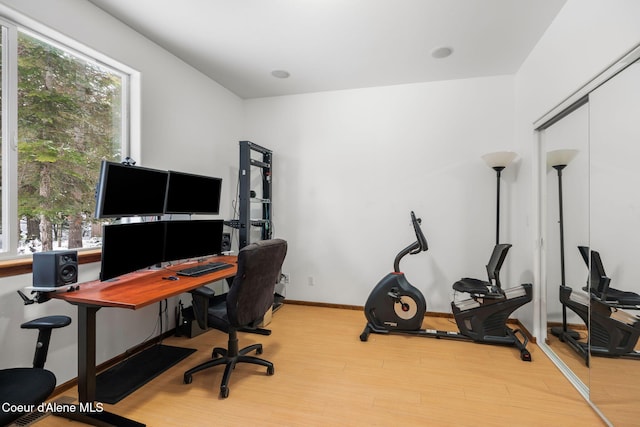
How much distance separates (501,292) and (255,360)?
90.9 inches

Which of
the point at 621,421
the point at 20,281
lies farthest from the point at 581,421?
the point at 20,281

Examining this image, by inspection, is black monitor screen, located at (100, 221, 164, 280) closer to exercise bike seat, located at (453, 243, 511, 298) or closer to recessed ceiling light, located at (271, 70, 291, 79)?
recessed ceiling light, located at (271, 70, 291, 79)

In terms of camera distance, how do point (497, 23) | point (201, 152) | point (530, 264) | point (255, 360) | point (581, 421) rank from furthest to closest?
point (201, 152) < point (530, 264) < point (497, 23) < point (255, 360) < point (581, 421)

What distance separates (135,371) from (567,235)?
149 inches

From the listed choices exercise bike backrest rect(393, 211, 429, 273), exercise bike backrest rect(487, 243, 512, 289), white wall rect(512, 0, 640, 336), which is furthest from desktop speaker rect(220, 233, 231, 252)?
white wall rect(512, 0, 640, 336)

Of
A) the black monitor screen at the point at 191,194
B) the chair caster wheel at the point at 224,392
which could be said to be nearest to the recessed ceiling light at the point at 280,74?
the black monitor screen at the point at 191,194

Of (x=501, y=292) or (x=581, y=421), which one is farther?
(x=501, y=292)

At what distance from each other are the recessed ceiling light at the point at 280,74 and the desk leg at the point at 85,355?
2.90 meters

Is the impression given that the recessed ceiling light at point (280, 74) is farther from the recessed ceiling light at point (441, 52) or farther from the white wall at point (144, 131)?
the recessed ceiling light at point (441, 52)

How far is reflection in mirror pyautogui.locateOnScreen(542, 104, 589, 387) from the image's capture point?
93.3 inches

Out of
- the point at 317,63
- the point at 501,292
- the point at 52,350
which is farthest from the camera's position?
the point at 317,63

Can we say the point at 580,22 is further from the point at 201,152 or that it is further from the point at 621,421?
the point at 201,152

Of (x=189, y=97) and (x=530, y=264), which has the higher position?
(x=189, y=97)

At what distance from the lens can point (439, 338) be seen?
3098 millimetres
